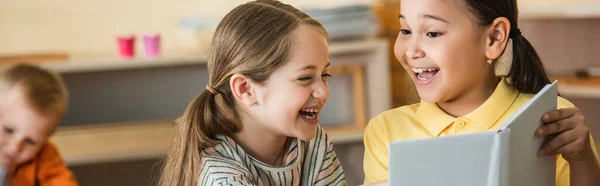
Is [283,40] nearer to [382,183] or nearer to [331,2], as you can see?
[382,183]

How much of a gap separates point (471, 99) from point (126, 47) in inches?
74.7

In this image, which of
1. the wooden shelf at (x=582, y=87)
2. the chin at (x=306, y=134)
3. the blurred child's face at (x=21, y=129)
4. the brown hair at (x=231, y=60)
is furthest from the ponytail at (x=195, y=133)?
the wooden shelf at (x=582, y=87)

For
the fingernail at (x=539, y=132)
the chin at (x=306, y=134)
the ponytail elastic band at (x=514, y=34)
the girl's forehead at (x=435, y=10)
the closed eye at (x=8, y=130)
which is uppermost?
the girl's forehead at (x=435, y=10)

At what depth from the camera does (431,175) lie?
1.02 meters

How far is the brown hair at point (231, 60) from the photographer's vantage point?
4.08 ft

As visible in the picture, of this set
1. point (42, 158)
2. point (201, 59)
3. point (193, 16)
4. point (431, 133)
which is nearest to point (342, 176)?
point (431, 133)

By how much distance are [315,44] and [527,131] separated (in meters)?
0.34

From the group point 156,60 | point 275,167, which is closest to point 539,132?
point 275,167

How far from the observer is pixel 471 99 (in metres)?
1.41

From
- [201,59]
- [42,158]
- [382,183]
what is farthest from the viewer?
[201,59]

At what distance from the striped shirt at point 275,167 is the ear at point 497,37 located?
0.30 meters

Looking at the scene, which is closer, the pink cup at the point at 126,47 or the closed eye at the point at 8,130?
the closed eye at the point at 8,130

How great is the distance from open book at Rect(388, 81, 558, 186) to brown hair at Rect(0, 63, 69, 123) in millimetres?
1384

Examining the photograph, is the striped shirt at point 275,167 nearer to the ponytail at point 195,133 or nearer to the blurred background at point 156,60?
the ponytail at point 195,133
